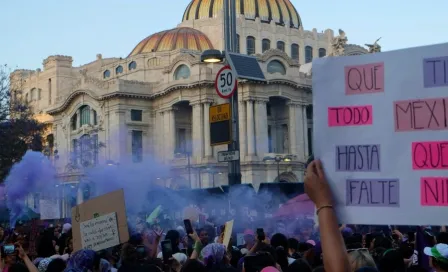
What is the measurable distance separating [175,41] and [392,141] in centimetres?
7335

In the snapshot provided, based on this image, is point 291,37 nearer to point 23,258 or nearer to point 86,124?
point 86,124

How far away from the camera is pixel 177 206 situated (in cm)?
3666

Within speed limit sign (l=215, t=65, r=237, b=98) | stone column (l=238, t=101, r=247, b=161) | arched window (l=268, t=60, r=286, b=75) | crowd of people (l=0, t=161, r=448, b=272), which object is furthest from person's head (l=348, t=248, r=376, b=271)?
arched window (l=268, t=60, r=286, b=75)

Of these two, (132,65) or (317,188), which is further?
(132,65)

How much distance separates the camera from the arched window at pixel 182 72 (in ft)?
219

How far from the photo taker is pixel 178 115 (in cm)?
6944

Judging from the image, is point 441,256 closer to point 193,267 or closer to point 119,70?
point 193,267

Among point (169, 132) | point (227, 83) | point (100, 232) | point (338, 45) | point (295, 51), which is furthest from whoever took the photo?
point (295, 51)

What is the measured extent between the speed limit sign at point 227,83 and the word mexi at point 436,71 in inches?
432

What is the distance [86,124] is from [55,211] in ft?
160

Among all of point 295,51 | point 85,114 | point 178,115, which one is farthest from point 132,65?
point 295,51

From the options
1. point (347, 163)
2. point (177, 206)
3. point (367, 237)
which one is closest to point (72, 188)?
point (177, 206)

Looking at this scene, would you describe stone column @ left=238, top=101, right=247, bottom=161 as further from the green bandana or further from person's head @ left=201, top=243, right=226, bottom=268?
the green bandana

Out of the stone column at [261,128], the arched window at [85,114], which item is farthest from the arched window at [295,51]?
the arched window at [85,114]
